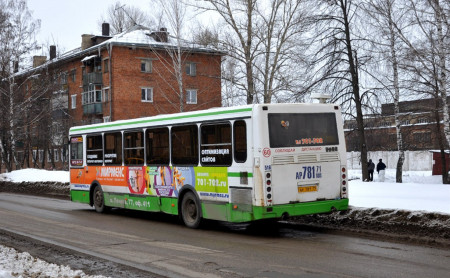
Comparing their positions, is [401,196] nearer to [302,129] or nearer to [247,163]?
[302,129]

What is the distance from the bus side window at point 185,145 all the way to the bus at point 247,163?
0.08ft

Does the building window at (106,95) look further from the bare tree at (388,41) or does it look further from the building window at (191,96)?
the bare tree at (388,41)

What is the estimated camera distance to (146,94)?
181ft

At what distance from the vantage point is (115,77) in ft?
177

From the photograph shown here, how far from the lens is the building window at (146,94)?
54844 millimetres

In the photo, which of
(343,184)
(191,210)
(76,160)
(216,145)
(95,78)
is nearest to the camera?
(343,184)

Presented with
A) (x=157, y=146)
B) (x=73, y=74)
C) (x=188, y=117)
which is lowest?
(x=157, y=146)

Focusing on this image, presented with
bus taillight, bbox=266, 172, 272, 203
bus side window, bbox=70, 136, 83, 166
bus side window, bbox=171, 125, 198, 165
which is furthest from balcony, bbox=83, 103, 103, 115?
bus taillight, bbox=266, 172, 272, 203

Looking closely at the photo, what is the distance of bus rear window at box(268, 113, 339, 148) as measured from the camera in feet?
40.4

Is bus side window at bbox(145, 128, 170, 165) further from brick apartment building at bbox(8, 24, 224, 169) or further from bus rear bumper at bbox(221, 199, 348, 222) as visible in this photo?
brick apartment building at bbox(8, 24, 224, 169)

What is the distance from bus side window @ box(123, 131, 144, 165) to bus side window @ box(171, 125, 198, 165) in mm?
1703

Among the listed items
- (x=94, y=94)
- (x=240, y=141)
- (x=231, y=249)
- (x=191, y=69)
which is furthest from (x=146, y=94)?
(x=231, y=249)

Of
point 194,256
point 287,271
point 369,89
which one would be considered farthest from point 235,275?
point 369,89

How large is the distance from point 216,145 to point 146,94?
1677 inches
